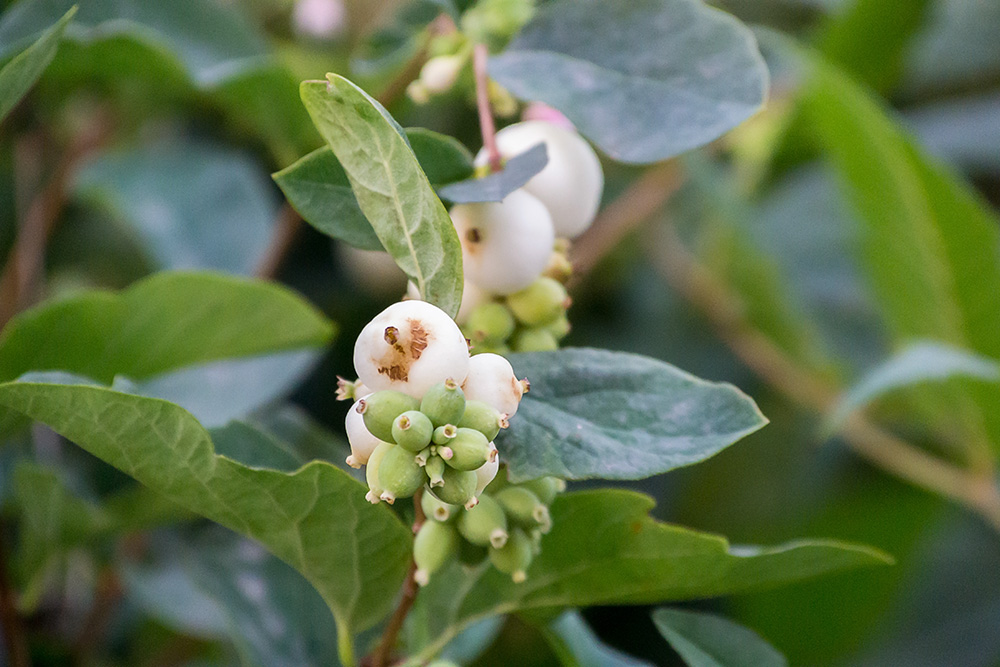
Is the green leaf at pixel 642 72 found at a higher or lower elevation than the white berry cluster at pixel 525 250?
higher

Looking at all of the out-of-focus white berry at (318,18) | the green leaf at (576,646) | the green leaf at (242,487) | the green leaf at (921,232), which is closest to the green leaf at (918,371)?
the green leaf at (921,232)

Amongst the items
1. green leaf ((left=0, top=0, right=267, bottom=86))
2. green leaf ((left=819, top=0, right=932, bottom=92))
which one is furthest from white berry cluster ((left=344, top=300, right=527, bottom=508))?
green leaf ((left=819, top=0, right=932, bottom=92))

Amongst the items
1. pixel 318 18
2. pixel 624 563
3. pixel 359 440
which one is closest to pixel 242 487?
pixel 359 440

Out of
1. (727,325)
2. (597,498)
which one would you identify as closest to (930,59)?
(727,325)

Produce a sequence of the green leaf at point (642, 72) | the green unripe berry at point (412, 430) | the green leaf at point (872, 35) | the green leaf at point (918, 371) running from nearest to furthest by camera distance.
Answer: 1. the green unripe berry at point (412, 430)
2. the green leaf at point (642, 72)
3. the green leaf at point (918, 371)
4. the green leaf at point (872, 35)

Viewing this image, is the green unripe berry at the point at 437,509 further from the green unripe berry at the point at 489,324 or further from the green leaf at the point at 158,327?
the green leaf at the point at 158,327

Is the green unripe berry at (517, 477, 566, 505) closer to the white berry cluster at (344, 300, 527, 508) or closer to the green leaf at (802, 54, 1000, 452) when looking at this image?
the white berry cluster at (344, 300, 527, 508)

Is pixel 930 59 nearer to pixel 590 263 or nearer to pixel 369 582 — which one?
pixel 590 263
